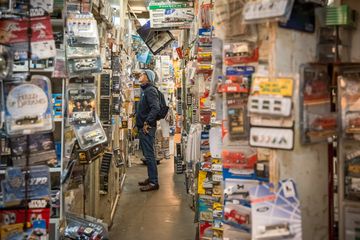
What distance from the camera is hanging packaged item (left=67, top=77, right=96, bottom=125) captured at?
123 inches

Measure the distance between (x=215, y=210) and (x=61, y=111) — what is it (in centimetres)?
159

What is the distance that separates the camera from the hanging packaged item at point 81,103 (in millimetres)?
3129

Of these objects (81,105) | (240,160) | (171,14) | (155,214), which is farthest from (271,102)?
(171,14)

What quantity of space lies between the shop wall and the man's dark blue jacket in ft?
14.4

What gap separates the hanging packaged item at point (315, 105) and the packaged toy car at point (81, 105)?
1.83 metres

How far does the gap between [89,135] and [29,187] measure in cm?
84

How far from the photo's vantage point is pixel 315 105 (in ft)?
6.66

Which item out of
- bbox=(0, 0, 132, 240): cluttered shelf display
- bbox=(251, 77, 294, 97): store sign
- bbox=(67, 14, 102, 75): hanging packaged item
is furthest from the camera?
bbox=(67, 14, 102, 75): hanging packaged item

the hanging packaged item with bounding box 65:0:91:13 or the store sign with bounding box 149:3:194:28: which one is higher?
the store sign with bounding box 149:3:194:28

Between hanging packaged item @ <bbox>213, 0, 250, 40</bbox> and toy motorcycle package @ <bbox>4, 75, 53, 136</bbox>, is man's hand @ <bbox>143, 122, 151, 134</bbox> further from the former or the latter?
hanging packaged item @ <bbox>213, 0, 250, 40</bbox>

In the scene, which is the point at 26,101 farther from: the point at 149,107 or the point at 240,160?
the point at 149,107

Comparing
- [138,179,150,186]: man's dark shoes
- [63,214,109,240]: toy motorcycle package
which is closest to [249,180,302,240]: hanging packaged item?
[63,214,109,240]: toy motorcycle package

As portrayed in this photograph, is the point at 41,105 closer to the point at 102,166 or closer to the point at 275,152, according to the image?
the point at 275,152

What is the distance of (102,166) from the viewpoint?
15.1ft
